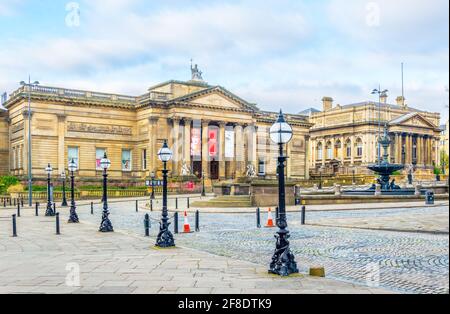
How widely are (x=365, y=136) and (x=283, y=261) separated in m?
91.6

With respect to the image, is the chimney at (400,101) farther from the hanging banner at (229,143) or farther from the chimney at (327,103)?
the hanging banner at (229,143)

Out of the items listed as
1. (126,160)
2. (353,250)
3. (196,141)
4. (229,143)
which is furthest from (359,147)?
(353,250)

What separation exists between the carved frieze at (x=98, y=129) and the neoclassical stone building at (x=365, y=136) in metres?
40.3

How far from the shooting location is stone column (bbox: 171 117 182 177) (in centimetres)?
6881

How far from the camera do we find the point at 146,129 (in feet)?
229

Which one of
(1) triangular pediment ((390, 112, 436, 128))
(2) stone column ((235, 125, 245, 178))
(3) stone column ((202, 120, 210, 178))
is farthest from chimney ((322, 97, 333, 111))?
(3) stone column ((202, 120, 210, 178))

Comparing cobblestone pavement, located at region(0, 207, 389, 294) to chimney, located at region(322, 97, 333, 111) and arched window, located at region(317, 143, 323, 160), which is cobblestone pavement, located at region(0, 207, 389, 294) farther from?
chimney, located at region(322, 97, 333, 111)

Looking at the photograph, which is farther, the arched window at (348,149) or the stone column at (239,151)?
the arched window at (348,149)

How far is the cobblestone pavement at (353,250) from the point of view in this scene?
10961 millimetres

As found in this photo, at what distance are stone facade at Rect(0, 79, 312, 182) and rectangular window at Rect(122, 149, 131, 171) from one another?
0.13 meters

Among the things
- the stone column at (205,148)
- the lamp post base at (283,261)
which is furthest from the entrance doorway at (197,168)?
the lamp post base at (283,261)

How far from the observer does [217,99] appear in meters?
73.1
